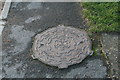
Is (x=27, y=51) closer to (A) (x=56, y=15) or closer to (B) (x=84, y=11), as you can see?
(A) (x=56, y=15)

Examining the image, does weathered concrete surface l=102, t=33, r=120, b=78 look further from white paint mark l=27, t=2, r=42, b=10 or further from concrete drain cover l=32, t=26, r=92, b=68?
white paint mark l=27, t=2, r=42, b=10

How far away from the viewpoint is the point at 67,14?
611 cm

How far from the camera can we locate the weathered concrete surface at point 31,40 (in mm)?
4775

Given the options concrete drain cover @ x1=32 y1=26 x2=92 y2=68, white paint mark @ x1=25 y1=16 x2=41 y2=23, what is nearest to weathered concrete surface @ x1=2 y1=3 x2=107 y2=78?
white paint mark @ x1=25 y1=16 x2=41 y2=23

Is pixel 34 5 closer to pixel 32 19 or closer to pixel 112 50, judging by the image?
pixel 32 19

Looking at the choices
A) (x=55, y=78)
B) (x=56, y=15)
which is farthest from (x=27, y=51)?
(x=56, y=15)

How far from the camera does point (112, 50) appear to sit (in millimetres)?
5078

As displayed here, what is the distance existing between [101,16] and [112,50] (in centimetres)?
105

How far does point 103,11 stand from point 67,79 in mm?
2070

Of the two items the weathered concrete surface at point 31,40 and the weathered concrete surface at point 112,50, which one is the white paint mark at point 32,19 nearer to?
the weathered concrete surface at point 31,40

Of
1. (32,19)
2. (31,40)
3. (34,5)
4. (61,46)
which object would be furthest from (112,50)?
A: (34,5)

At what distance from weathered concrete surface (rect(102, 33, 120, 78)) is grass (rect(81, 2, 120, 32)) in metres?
0.18

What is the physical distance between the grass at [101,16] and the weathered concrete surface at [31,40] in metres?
0.21

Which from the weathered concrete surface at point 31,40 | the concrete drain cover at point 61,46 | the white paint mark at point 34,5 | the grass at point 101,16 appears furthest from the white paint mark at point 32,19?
the grass at point 101,16
